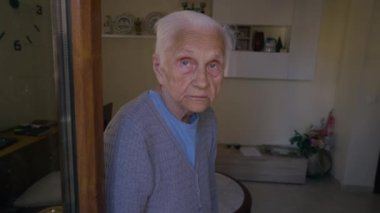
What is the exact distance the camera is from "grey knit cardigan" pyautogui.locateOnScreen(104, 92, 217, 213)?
2.00ft

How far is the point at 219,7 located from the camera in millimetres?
3170

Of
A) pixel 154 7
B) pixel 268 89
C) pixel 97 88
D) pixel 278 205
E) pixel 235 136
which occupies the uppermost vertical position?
pixel 154 7

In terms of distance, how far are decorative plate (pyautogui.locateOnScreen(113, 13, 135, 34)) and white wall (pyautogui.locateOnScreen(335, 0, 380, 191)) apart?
2273 mm

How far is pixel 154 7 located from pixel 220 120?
150cm

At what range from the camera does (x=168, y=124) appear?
714mm

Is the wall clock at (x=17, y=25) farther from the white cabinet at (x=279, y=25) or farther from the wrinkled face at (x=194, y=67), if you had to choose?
the white cabinet at (x=279, y=25)

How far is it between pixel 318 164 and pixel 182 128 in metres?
2.94

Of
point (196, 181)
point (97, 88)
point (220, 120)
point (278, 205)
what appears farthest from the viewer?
point (220, 120)

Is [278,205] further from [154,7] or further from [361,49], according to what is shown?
[154,7]

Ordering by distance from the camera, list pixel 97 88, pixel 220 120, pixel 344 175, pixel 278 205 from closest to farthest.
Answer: pixel 97 88
pixel 278 205
pixel 344 175
pixel 220 120

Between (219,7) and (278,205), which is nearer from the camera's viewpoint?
(278,205)

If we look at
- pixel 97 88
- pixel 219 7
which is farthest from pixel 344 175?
pixel 97 88

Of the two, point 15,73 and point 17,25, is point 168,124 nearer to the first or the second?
point 15,73

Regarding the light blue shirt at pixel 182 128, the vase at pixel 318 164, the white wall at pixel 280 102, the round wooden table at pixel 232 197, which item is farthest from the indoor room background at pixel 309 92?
the light blue shirt at pixel 182 128
